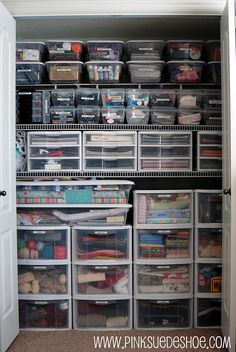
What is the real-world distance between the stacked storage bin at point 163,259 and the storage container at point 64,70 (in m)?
0.87

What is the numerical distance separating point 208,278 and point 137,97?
128 centimetres

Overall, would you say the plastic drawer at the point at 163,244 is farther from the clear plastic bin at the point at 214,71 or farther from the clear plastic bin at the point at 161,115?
the clear plastic bin at the point at 214,71

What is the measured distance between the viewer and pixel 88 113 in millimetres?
2287

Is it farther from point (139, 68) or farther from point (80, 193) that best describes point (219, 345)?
point (139, 68)

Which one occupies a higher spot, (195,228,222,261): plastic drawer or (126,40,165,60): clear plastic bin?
(126,40,165,60): clear plastic bin

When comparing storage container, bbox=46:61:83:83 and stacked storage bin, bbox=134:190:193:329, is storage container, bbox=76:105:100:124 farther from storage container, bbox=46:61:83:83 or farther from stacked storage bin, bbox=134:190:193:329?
stacked storage bin, bbox=134:190:193:329

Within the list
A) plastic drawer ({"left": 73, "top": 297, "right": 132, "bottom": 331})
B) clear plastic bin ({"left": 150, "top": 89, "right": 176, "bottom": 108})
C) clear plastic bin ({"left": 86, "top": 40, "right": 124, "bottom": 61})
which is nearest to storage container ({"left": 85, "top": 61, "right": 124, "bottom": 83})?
clear plastic bin ({"left": 86, "top": 40, "right": 124, "bottom": 61})

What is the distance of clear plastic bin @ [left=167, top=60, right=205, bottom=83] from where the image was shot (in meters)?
2.27

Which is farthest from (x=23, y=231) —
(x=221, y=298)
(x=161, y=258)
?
(x=221, y=298)

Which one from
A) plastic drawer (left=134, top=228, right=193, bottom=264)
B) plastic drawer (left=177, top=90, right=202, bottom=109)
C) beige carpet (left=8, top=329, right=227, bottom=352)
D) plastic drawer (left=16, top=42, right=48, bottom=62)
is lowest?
beige carpet (left=8, top=329, right=227, bottom=352)

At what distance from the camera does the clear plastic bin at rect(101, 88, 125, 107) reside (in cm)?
229

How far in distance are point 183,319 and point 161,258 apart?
421 mm

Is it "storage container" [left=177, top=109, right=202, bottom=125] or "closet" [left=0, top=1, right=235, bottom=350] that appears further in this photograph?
"storage container" [left=177, top=109, right=202, bottom=125]

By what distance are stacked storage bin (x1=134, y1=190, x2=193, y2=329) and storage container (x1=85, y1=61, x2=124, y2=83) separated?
78 cm
